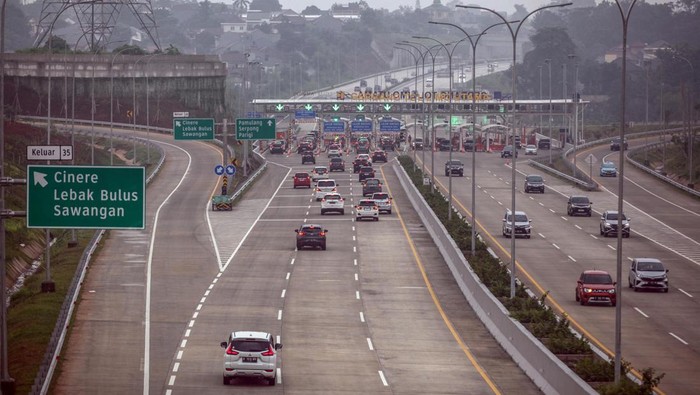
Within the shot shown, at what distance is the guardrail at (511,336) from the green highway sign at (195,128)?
1570 inches

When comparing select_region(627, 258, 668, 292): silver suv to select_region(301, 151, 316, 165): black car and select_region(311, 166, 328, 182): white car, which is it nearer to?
select_region(311, 166, 328, 182): white car

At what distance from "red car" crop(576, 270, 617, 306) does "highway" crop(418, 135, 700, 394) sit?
0.47 meters

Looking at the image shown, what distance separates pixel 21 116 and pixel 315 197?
58.0 metres

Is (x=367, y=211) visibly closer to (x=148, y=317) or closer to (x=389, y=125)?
(x=148, y=317)

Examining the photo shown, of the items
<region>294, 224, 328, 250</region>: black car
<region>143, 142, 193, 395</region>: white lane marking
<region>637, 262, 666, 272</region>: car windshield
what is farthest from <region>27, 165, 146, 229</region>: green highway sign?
<region>294, 224, 328, 250</region>: black car

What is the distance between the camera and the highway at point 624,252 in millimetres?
44281

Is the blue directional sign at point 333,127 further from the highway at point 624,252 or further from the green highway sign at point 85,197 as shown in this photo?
the green highway sign at point 85,197

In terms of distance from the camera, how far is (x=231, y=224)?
3250 inches

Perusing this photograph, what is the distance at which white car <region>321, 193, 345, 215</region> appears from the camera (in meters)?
87.9

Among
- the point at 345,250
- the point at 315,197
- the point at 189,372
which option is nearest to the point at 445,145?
the point at 315,197

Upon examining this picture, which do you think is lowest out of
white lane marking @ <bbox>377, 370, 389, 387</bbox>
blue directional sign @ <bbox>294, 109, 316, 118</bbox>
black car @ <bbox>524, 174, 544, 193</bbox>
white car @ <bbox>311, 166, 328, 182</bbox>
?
white lane marking @ <bbox>377, 370, 389, 387</bbox>

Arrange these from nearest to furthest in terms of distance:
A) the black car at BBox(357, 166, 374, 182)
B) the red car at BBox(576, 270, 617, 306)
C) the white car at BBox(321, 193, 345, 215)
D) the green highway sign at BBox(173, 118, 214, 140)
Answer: the red car at BBox(576, 270, 617, 306) → the white car at BBox(321, 193, 345, 215) → the green highway sign at BBox(173, 118, 214, 140) → the black car at BBox(357, 166, 374, 182)

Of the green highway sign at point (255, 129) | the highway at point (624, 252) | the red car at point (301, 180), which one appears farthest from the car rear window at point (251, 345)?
the green highway sign at point (255, 129)

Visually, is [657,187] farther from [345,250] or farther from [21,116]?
[21,116]
